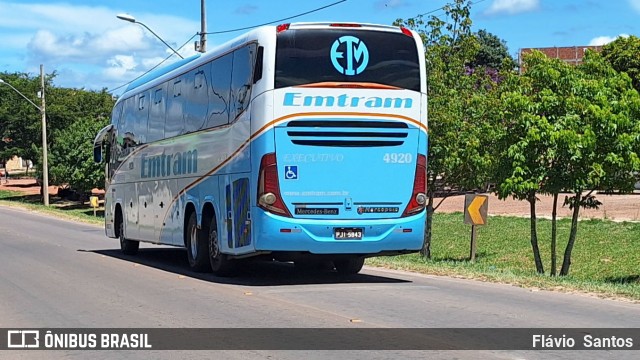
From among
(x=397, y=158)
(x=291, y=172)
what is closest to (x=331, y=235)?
(x=291, y=172)

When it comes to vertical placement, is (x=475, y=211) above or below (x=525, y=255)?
above

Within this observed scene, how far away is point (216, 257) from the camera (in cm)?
1452

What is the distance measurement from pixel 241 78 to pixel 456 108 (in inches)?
368

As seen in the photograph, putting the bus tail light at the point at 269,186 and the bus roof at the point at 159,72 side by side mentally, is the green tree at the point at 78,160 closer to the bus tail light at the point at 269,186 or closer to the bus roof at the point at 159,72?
the bus roof at the point at 159,72

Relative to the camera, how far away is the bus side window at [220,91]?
13773 mm

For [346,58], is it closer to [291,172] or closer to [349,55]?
[349,55]

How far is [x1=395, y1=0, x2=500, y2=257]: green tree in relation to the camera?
20.7m

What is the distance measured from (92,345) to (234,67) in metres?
6.02

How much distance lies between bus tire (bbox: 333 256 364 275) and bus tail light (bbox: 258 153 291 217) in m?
2.78

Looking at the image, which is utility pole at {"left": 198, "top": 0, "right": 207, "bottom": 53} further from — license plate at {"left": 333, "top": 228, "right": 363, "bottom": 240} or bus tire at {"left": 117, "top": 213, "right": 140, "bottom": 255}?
license plate at {"left": 333, "top": 228, "right": 363, "bottom": 240}

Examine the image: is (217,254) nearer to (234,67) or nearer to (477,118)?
(234,67)

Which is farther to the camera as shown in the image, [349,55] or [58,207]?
[58,207]

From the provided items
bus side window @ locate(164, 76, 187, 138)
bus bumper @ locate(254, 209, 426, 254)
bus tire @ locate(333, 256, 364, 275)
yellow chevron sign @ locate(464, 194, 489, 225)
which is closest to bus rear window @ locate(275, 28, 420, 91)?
bus bumper @ locate(254, 209, 426, 254)

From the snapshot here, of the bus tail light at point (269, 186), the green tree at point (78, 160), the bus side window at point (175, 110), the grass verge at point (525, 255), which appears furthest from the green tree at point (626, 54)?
the bus tail light at point (269, 186)
